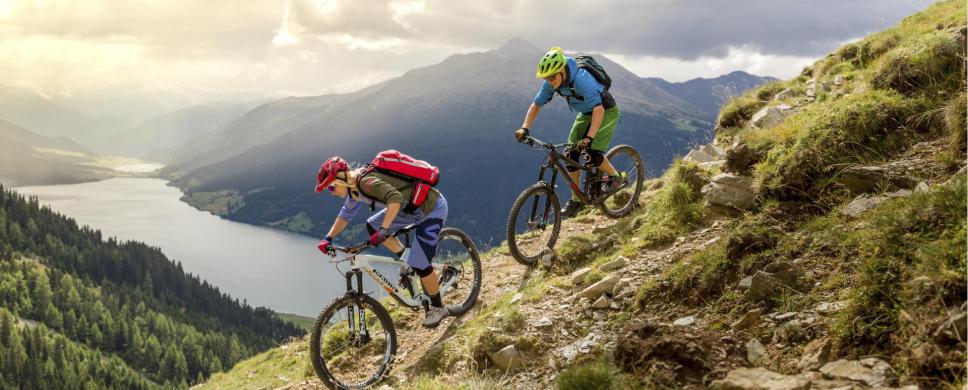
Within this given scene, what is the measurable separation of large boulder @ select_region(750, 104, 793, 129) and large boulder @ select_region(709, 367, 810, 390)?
863 centimetres

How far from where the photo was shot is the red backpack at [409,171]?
904 cm

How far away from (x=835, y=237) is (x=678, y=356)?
8.09 ft

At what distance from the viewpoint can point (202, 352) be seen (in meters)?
157

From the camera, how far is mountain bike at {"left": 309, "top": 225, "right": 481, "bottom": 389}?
27.0 ft

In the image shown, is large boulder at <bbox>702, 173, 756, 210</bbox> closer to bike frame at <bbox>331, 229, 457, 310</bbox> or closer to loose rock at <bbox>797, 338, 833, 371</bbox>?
loose rock at <bbox>797, 338, 833, 371</bbox>

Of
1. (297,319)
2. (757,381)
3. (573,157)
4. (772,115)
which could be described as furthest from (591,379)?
(297,319)

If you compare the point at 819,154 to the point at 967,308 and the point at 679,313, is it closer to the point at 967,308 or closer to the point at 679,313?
the point at 679,313

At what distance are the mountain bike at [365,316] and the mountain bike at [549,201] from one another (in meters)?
1.21

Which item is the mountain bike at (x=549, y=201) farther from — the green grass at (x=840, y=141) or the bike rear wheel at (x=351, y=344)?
the green grass at (x=840, y=141)

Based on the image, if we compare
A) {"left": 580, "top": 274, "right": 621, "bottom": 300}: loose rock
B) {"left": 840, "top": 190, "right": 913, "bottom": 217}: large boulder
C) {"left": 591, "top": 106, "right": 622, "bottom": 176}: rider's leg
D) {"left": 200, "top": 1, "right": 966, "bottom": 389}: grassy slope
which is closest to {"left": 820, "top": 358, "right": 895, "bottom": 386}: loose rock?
{"left": 200, "top": 1, "right": 966, "bottom": 389}: grassy slope

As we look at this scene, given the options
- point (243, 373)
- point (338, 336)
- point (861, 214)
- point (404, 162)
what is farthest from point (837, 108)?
point (243, 373)

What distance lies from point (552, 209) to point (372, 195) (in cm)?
447

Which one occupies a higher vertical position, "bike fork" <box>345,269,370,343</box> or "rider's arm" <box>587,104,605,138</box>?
"rider's arm" <box>587,104,605,138</box>

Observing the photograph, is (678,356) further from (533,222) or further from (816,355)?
(533,222)
